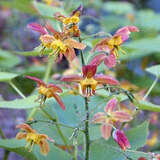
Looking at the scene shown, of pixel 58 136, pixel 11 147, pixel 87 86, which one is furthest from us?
pixel 58 136

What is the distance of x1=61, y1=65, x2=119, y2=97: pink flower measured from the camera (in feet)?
2.39

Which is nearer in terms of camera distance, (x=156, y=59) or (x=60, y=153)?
(x=60, y=153)

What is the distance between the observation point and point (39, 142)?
831mm

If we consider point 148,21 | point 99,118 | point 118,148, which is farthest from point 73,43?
point 148,21

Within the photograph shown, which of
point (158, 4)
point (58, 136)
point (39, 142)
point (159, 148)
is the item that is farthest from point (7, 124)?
point (158, 4)

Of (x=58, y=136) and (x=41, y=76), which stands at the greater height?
(x=41, y=76)

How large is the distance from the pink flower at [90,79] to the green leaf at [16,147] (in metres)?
0.19

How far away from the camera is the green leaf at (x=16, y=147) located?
85cm

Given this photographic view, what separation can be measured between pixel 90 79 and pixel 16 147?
225 mm

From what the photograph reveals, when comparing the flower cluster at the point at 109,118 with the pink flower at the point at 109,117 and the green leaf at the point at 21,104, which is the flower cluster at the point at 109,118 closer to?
the pink flower at the point at 109,117

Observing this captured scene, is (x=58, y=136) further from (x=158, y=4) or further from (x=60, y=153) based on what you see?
(x=158, y=4)

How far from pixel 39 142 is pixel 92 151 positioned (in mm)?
146

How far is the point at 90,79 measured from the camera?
740 mm

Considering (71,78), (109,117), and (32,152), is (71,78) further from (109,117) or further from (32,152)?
(32,152)
